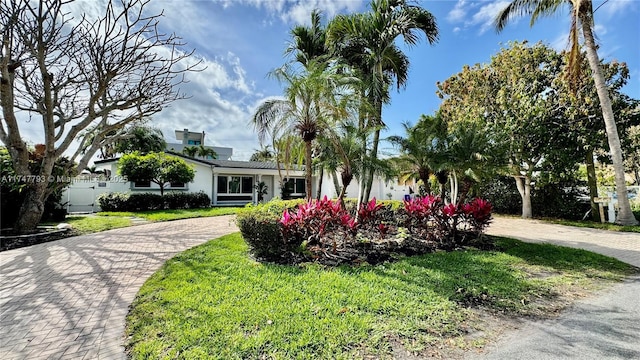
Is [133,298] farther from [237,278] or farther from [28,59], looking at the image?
[28,59]

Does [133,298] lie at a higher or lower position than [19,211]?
lower

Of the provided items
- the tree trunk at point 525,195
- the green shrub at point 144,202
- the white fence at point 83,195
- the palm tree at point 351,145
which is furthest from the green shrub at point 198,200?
the tree trunk at point 525,195

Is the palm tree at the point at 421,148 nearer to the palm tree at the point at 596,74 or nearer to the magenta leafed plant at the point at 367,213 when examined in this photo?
the magenta leafed plant at the point at 367,213

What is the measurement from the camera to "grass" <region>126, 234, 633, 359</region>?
9.87 feet

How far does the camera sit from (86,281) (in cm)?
518

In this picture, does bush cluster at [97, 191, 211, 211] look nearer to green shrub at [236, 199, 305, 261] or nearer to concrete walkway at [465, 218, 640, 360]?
green shrub at [236, 199, 305, 261]

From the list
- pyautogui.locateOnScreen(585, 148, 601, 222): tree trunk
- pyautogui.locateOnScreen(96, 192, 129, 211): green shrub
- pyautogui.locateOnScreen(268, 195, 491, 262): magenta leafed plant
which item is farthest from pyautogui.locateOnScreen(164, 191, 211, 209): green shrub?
pyautogui.locateOnScreen(585, 148, 601, 222): tree trunk

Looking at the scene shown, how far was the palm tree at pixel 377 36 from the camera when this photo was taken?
35.5 ft

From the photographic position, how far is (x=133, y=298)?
438cm

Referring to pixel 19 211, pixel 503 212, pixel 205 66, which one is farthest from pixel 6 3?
pixel 503 212

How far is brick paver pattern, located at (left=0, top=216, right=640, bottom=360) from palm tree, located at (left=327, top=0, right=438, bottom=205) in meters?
6.83

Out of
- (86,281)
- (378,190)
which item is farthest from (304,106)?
(378,190)

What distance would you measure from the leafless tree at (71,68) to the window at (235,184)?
470 inches

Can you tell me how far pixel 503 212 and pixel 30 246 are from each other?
71.1 ft
